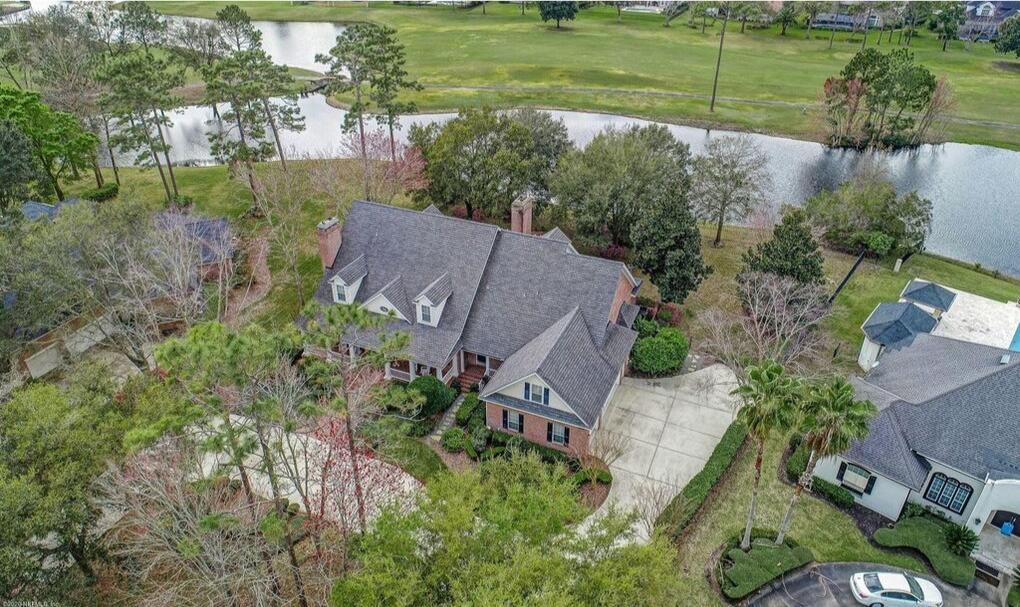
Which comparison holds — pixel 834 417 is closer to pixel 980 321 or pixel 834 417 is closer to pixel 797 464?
pixel 797 464

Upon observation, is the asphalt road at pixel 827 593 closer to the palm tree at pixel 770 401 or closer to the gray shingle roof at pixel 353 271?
the palm tree at pixel 770 401

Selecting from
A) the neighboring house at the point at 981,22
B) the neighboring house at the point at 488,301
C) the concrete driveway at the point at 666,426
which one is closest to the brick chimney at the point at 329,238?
the neighboring house at the point at 488,301

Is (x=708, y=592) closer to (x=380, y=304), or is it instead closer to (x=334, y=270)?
(x=380, y=304)

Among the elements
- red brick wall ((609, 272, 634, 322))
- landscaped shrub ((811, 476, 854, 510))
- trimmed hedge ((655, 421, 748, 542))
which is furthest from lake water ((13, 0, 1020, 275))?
trimmed hedge ((655, 421, 748, 542))

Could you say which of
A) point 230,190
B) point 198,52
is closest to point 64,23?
point 198,52

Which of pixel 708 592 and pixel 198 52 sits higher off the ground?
pixel 198 52

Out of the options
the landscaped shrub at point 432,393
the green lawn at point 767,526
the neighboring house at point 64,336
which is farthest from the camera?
the neighboring house at point 64,336

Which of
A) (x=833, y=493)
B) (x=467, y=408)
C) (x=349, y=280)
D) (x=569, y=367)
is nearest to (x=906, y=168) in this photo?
(x=833, y=493)
